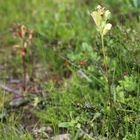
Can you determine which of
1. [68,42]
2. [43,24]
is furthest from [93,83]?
[43,24]

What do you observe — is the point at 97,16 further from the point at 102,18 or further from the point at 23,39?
the point at 23,39

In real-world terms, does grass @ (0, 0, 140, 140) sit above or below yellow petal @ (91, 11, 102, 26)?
below

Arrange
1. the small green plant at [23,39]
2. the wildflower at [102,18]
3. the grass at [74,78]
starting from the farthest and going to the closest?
the small green plant at [23,39], the grass at [74,78], the wildflower at [102,18]

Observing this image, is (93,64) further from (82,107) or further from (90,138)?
(90,138)

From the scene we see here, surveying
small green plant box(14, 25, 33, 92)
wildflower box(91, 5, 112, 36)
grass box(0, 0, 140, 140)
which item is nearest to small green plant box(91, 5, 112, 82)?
wildflower box(91, 5, 112, 36)

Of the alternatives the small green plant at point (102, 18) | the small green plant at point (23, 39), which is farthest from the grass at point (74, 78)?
the small green plant at point (102, 18)

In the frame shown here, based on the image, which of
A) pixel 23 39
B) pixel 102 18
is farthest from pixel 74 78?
pixel 102 18

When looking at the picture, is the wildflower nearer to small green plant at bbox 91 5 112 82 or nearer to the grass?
small green plant at bbox 91 5 112 82

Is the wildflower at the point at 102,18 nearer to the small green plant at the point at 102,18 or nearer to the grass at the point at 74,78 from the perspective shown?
the small green plant at the point at 102,18
